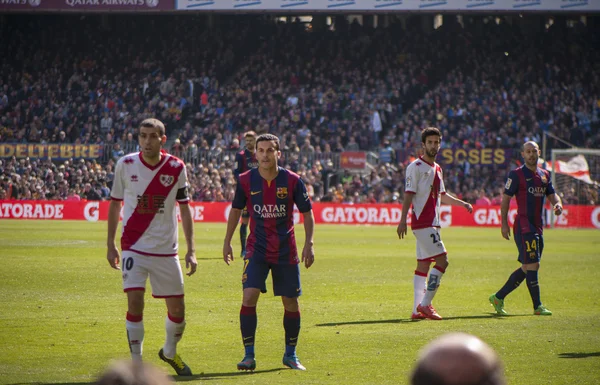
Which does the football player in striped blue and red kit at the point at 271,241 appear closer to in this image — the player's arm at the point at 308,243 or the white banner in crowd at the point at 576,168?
the player's arm at the point at 308,243

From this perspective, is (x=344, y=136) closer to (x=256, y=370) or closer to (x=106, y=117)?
(x=106, y=117)

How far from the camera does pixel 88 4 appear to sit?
152ft

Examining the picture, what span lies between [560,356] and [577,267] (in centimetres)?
1170

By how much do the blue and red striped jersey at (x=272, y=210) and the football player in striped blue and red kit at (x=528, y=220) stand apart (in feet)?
15.6

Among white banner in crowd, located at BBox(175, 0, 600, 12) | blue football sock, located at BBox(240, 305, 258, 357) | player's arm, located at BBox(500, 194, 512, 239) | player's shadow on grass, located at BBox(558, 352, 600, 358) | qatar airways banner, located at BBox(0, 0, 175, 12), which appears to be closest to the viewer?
blue football sock, located at BBox(240, 305, 258, 357)

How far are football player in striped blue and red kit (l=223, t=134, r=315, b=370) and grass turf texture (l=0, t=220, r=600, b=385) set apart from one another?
40 cm

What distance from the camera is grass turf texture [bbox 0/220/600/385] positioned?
7879mm

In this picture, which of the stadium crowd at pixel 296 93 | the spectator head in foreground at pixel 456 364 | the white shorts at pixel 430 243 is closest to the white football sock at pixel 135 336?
the white shorts at pixel 430 243

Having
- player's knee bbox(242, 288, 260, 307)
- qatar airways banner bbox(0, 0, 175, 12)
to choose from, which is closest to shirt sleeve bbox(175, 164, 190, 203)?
player's knee bbox(242, 288, 260, 307)

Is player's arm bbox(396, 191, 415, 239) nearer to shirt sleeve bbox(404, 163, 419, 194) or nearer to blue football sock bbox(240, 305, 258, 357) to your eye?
shirt sleeve bbox(404, 163, 419, 194)

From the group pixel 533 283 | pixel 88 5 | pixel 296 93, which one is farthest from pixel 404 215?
pixel 88 5

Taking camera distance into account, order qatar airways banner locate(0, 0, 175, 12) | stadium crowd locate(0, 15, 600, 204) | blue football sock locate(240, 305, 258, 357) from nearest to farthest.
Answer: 1. blue football sock locate(240, 305, 258, 357)
2. stadium crowd locate(0, 15, 600, 204)
3. qatar airways banner locate(0, 0, 175, 12)

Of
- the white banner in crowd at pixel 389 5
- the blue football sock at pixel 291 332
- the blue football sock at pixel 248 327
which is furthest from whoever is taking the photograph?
the white banner in crowd at pixel 389 5

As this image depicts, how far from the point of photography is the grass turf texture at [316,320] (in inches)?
310
